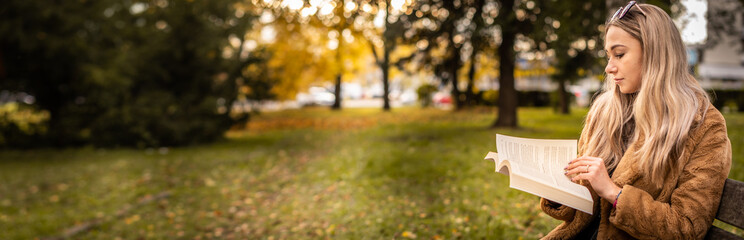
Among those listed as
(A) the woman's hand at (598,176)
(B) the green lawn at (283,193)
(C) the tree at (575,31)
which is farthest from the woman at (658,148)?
(C) the tree at (575,31)

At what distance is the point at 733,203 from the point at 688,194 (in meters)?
0.23

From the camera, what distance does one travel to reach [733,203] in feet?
6.22

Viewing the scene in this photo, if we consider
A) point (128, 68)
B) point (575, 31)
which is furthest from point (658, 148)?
point (128, 68)

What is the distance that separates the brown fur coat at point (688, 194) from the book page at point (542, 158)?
0.16 meters

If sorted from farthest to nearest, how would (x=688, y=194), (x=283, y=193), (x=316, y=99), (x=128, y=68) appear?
1. (x=316, y=99)
2. (x=128, y=68)
3. (x=283, y=193)
4. (x=688, y=194)

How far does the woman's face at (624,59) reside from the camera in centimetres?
194

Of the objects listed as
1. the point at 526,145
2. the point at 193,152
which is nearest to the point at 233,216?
the point at 526,145

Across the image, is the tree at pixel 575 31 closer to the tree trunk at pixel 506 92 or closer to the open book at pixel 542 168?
the tree trunk at pixel 506 92

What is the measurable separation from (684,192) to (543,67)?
20.2 m

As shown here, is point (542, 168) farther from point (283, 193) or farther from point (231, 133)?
point (231, 133)

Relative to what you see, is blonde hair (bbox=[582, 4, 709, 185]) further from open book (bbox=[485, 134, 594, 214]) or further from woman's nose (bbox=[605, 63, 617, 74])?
open book (bbox=[485, 134, 594, 214])

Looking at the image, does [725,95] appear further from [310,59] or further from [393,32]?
[310,59]

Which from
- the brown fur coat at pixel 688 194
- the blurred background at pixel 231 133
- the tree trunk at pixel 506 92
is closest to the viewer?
the brown fur coat at pixel 688 194

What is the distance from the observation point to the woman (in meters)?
1.81
